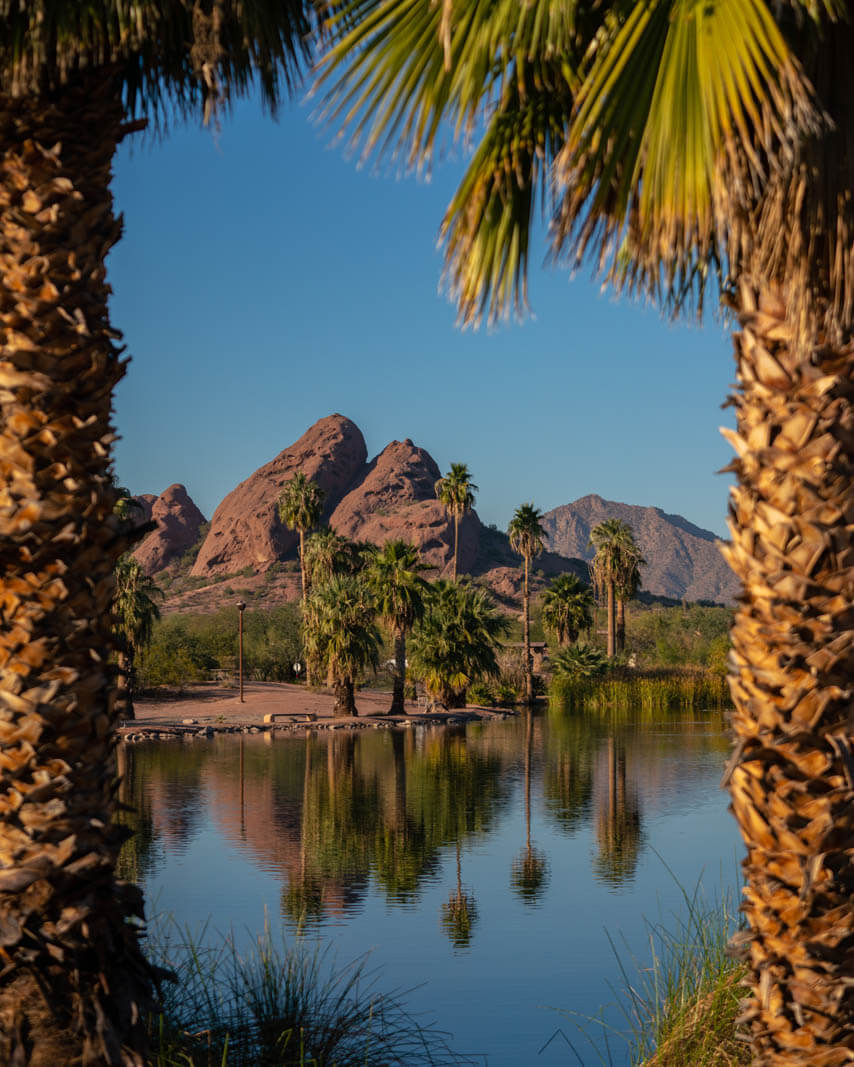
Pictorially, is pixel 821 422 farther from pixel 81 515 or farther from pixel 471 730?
pixel 471 730

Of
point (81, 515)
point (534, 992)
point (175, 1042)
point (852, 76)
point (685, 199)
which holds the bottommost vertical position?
point (534, 992)

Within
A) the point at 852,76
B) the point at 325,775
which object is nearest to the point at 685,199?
the point at 852,76

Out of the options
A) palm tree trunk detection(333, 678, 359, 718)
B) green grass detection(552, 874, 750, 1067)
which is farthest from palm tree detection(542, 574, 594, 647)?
green grass detection(552, 874, 750, 1067)

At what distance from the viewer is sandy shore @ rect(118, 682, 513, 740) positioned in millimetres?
43344

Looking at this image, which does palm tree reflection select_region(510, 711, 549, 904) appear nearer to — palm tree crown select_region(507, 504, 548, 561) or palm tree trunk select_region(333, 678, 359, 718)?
palm tree trunk select_region(333, 678, 359, 718)

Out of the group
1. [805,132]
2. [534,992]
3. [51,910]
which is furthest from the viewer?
[534,992]

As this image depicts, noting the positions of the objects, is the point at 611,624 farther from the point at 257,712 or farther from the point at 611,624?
the point at 257,712

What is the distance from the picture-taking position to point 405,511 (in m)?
169

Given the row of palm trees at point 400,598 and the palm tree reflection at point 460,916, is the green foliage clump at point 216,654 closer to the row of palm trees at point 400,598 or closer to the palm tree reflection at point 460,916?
the row of palm trees at point 400,598

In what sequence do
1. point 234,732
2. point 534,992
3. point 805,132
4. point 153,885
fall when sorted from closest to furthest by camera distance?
point 805,132, point 534,992, point 153,885, point 234,732

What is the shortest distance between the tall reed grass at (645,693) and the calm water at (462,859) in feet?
62.7

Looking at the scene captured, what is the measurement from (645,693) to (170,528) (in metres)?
131

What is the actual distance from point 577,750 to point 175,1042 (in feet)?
100

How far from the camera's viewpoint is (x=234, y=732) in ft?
143
